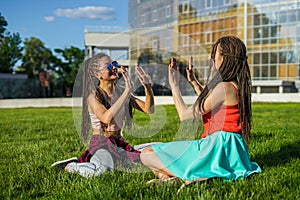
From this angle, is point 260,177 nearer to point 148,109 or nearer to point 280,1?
point 148,109

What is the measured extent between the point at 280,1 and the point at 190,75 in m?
32.0

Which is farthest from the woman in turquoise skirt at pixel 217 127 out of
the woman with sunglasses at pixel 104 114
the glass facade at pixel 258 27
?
the glass facade at pixel 258 27

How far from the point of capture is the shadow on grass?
4637 millimetres

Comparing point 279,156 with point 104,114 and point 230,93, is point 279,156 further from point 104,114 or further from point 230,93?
point 104,114

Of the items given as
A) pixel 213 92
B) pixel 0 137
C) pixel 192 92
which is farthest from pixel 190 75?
pixel 0 137

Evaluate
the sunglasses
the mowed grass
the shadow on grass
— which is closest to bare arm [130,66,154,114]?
the mowed grass

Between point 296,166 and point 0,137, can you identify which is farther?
point 0,137

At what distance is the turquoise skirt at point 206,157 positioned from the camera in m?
3.62

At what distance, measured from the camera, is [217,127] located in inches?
148

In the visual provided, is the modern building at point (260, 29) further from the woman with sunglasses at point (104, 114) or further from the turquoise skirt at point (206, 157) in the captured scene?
the turquoise skirt at point (206, 157)

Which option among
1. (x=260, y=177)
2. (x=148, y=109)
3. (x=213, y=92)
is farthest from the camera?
(x=148, y=109)

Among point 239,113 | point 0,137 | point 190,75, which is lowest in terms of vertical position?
point 0,137

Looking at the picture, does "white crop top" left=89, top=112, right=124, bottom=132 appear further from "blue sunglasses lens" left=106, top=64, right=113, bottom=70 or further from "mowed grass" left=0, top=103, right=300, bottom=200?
"blue sunglasses lens" left=106, top=64, right=113, bottom=70

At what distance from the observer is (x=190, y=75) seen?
3.95 meters
